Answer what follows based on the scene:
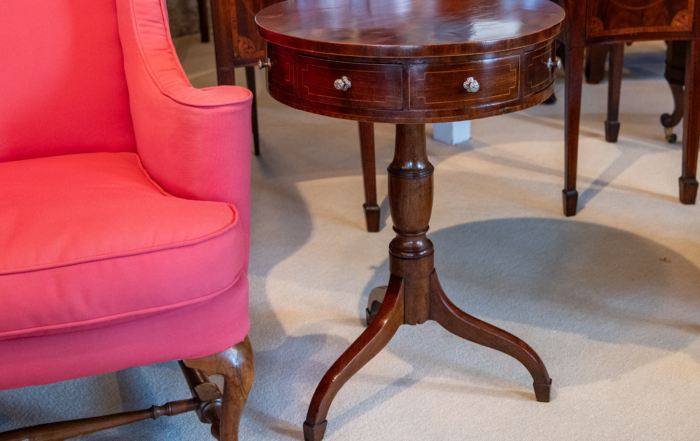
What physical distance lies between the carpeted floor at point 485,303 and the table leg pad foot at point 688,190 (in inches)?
1.5

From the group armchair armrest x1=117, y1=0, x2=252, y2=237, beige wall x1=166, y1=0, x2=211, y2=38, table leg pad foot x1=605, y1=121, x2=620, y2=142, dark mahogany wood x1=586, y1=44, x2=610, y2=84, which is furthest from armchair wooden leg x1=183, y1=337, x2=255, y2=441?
beige wall x1=166, y1=0, x2=211, y2=38

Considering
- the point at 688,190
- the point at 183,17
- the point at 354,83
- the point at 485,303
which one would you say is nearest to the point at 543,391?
the point at 485,303

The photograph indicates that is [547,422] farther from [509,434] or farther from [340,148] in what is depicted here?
[340,148]

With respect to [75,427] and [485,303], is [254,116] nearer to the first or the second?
[485,303]

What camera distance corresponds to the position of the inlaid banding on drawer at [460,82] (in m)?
1.20

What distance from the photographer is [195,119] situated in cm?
126

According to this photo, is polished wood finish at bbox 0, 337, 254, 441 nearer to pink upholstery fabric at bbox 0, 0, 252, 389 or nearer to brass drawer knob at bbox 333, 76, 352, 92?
pink upholstery fabric at bbox 0, 0, 252, 389

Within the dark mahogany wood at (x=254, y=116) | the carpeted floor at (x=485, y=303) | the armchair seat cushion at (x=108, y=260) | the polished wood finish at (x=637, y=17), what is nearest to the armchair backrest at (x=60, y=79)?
the armchair seat cushion at (x=108, y=260)

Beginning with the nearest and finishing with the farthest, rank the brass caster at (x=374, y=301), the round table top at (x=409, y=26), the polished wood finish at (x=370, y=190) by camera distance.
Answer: the round table top at (x=409, y=26), the brass caster at (x=374, y=301), the polished wood finish at (x=370, y=190)

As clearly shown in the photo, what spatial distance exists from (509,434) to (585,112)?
229 cm

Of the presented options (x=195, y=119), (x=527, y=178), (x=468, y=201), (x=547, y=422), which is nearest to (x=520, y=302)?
(x=547, y=422)

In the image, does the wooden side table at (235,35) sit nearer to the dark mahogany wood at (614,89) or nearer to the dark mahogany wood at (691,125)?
the dark mahogany wood at (691,125)

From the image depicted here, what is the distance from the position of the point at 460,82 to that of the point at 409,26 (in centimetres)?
17

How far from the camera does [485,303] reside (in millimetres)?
Answer: 1920
